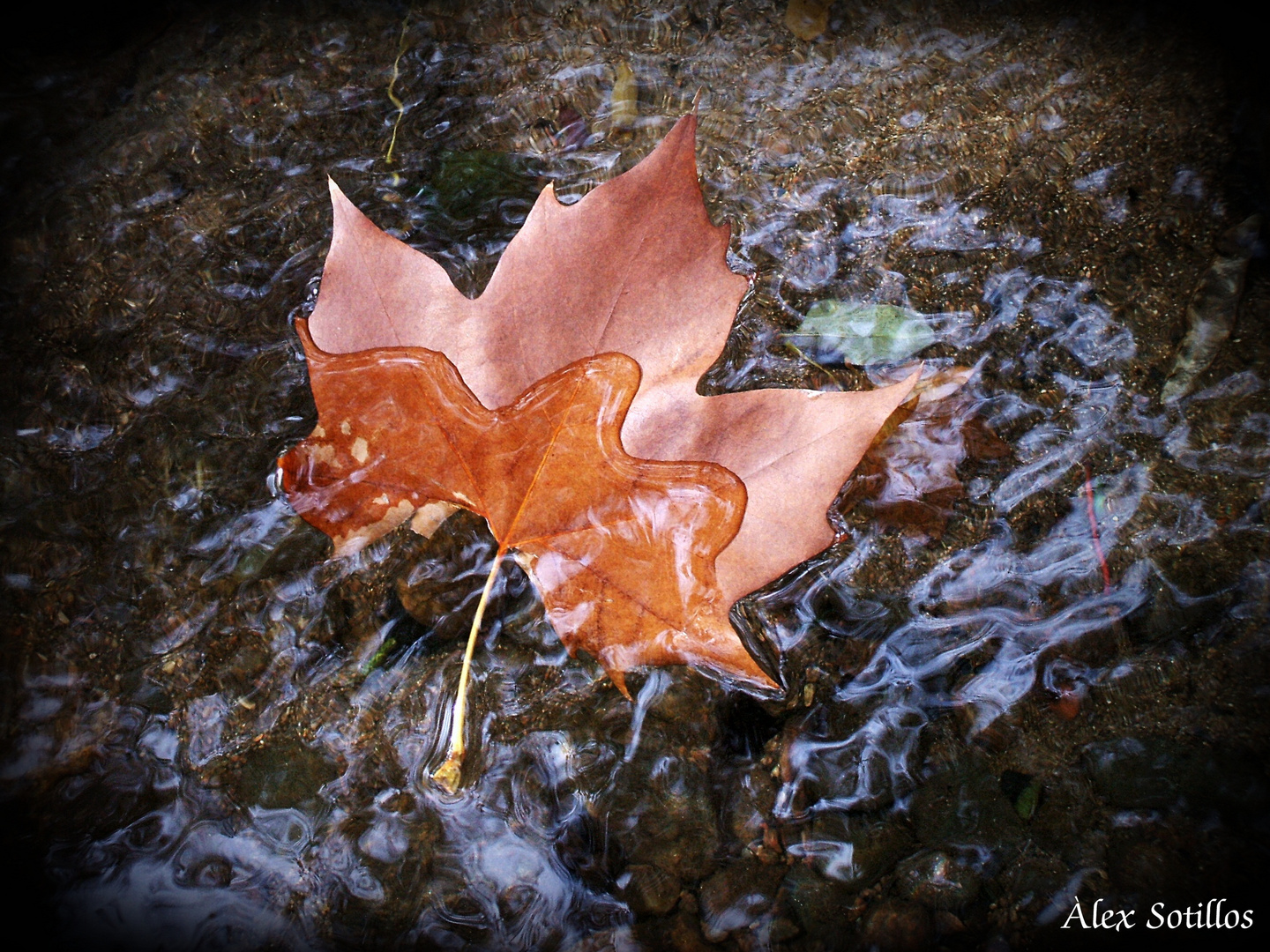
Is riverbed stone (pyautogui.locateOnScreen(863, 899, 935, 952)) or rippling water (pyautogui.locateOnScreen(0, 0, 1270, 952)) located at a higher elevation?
rippling water (pyautogui.locateOnScreen(0, 0, 1270, 952))

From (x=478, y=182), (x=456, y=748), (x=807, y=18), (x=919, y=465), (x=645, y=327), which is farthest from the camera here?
(x=807, y=18)

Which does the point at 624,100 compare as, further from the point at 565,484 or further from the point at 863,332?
the point at 565,484

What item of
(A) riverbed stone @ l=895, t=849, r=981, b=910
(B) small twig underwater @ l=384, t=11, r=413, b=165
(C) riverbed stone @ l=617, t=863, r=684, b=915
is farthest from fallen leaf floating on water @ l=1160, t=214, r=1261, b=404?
(B) small twig underwater @ l=384, t=11, r=413, b=165

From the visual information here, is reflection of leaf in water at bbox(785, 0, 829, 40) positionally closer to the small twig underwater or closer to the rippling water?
the rippling water

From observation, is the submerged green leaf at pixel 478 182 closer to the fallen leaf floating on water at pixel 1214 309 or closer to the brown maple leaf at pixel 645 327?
the brown maple leaf at pixel 645 327

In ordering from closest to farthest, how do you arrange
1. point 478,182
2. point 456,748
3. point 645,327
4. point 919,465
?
point 645,327 → point 456,748 → point 919,465 → point 478,182

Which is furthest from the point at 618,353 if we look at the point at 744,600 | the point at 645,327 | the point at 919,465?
the point at 919,465

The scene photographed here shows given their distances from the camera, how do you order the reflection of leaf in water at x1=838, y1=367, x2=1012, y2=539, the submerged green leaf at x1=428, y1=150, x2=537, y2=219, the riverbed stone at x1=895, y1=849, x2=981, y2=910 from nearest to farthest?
1. the riverbed stone at x1=895, y1=849, x2=981, y2=910
2. the reflection of leaf in water at x1=838, y1=367, x2=1012, y2=539
3. the submerged green leaf at x1=428, y1=150, x2=537, y2=219
